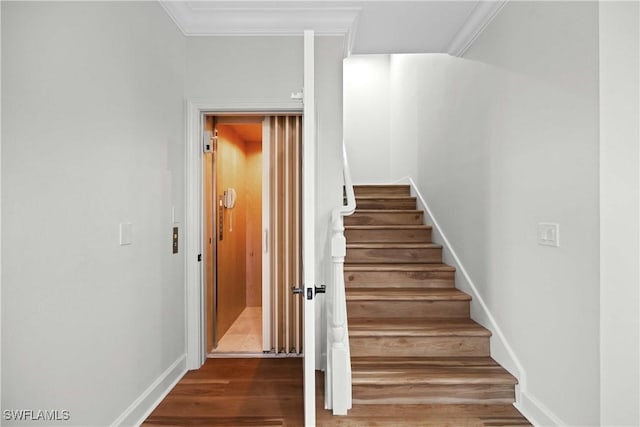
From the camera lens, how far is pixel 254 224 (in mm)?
4512

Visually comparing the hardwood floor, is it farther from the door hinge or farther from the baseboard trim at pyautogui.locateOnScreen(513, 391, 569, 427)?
the door hinge

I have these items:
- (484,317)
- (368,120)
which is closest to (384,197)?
(368,120)

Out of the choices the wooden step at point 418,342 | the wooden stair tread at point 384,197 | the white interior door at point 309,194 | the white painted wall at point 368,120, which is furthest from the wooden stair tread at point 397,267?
the white painted wall at point 368,120

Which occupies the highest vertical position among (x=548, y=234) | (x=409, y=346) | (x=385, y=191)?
(x=385, y=191)

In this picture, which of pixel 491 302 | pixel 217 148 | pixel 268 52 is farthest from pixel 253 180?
pixel 491 302

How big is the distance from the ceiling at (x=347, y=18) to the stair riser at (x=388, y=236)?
5.51 feet

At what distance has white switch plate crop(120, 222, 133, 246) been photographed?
182 centimetres

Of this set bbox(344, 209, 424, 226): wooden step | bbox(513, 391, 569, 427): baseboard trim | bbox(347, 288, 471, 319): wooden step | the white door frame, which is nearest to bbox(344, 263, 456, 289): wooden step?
bbox(347, 288, 471, 319): wooden step

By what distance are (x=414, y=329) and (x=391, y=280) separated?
1.87 feet

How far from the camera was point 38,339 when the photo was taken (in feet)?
4.45

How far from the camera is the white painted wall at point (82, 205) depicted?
1.29m

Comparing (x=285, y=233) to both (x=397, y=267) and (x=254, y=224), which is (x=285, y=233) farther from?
(x=254, y=224)

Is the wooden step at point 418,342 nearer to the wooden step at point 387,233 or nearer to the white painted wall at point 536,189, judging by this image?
the white painted wall at point 536,189

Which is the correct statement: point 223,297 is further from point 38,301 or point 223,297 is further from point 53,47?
point 53,47
